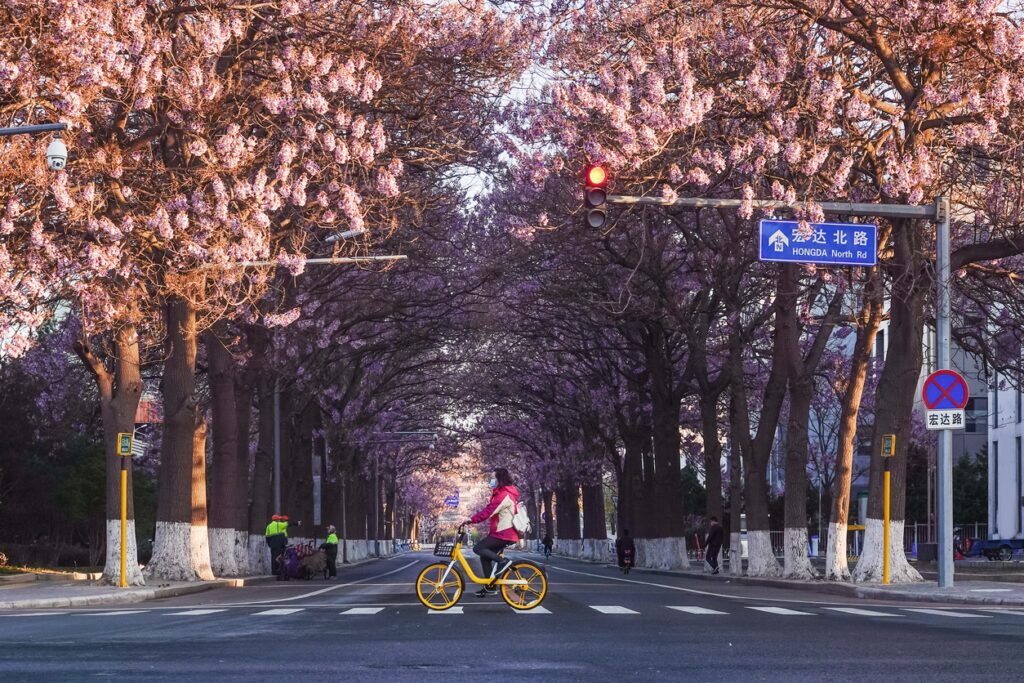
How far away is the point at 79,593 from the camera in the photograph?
26.6m

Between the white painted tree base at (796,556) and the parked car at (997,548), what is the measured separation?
91.1 ft

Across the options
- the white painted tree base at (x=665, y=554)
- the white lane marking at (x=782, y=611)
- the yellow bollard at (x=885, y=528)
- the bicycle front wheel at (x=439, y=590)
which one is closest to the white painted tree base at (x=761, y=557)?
the yellow bollard at (x=885, y=528)

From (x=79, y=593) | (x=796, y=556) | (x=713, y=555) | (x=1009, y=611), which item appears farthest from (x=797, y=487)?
(x=79, y=593)

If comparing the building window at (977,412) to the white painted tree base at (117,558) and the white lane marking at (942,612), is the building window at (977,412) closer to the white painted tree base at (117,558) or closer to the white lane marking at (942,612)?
the white painted tree base at (117,558)

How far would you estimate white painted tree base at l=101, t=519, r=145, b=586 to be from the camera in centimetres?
2923

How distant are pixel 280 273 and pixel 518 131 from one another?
8.52 metres

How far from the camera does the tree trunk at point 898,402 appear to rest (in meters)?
28.0

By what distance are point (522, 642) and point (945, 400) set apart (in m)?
13.5

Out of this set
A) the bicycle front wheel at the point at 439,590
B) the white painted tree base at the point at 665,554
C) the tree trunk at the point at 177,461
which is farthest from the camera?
the white painted tree base at the point at 665,554

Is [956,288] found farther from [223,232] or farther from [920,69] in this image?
[223,232]

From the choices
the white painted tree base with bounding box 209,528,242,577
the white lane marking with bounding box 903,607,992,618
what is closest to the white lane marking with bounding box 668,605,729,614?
the white lane marking with bounding box 903,607,992,618

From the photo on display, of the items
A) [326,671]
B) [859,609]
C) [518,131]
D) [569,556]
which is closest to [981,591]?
[859,609]

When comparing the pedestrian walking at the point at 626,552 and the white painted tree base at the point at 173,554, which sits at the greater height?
the white painted tree base at the point at 173,554

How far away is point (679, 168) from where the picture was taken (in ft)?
86.9
